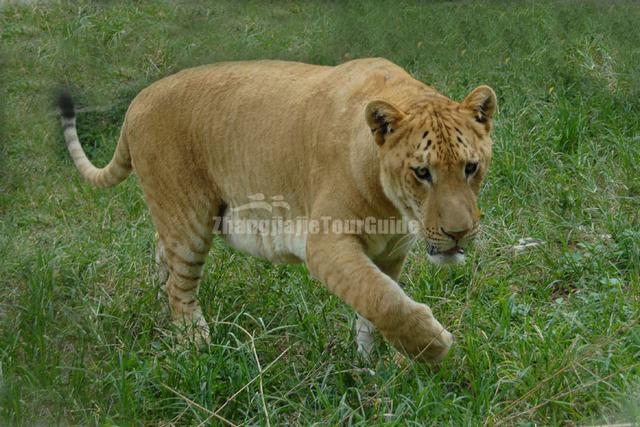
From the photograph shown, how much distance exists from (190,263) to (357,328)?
114 centimetres

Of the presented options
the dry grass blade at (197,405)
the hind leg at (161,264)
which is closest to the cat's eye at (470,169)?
the dry grass blade at (197,405)

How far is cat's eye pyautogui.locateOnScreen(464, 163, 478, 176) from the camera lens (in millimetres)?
4186

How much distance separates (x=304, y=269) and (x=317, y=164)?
3.95 ft

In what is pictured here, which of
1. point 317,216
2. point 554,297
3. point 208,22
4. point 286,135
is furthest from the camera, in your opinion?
point 208,22

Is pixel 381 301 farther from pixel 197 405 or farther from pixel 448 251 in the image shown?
pixel 197 405

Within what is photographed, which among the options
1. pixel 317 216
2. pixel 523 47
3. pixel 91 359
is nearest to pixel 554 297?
pixel 317 216

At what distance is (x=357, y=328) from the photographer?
5.04 m

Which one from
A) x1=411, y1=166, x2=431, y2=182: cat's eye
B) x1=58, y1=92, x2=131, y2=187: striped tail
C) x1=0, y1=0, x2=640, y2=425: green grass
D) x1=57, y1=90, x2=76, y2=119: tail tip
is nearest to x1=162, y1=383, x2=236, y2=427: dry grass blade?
x1=0, y1=0, x2=640, y2=425: green grass

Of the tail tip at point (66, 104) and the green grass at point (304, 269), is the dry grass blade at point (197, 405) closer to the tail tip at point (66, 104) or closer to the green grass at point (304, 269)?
the green grass at point (304, 269)

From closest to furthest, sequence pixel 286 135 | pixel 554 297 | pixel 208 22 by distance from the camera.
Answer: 1. pixel 286 135
2. pixel 554 297
3. pixel 208 22

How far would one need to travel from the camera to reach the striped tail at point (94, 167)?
5.85m

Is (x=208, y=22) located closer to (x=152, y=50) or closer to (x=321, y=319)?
(x=152, y=50)

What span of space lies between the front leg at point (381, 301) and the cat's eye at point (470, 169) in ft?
1.89

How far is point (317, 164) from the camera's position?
4.77m
